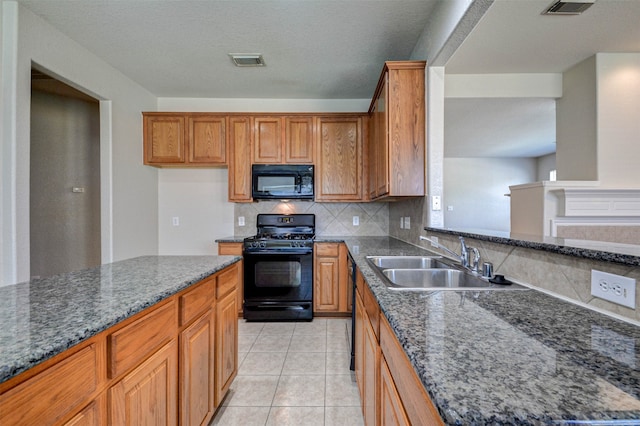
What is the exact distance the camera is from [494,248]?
4.43 feet

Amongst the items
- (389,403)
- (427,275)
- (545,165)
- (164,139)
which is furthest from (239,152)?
(545,165)

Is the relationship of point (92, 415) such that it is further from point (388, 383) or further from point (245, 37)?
point (245, 37)

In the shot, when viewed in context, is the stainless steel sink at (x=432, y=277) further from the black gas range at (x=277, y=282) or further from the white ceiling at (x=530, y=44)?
the white ceiling at (x=530, y=44)

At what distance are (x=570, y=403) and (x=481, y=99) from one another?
355 centimetres

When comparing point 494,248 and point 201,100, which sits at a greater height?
point 201,100

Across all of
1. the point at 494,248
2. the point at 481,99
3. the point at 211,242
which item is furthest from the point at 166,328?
the point at 481,99

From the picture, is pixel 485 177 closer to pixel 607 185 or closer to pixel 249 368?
pixel 607 185

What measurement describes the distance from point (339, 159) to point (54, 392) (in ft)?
9.93

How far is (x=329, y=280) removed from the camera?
10.4 feet

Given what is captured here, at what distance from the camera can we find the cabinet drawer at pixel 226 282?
161 centimetres

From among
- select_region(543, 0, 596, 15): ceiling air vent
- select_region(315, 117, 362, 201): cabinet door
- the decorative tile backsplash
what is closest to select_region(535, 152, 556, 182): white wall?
the decorative tile backsplash

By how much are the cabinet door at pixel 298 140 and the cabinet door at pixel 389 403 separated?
8.62ft

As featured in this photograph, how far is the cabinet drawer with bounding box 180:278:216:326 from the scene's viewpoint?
1243mm

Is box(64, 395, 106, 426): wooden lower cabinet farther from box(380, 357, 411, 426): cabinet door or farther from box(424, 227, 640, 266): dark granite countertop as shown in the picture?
box(424, 227, 640, 266): dark granite countertop
